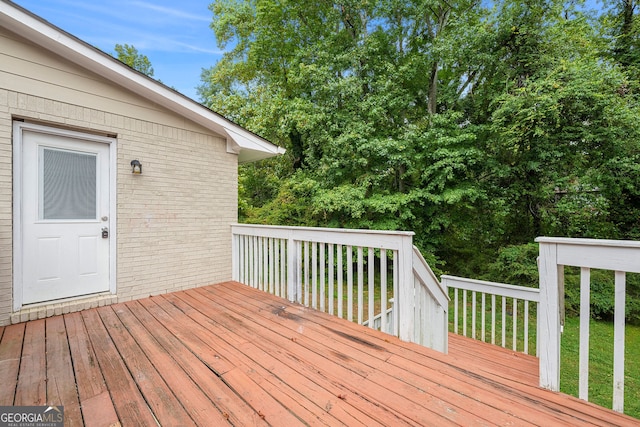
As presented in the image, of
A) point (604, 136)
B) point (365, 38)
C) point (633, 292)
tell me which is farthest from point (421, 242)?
point (365, 38)

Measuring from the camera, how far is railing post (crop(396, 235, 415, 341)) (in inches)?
92.5

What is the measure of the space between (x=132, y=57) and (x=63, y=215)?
590 inches

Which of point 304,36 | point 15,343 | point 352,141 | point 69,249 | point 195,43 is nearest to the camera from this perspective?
→ point 15,343

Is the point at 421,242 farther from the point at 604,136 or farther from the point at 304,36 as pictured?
the point at 304,36

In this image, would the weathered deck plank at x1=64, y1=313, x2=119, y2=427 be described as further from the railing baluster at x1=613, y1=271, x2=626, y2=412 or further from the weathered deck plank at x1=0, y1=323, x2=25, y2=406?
the railing baluster at x1=613, y1=271, x2=626, y2=412

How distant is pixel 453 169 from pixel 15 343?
26.8ft

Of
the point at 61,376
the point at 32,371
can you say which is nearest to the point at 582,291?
the point at 61,376

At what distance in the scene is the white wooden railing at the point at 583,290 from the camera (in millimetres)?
1448

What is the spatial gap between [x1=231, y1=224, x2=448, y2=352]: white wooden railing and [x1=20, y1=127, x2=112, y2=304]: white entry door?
70.8 inches

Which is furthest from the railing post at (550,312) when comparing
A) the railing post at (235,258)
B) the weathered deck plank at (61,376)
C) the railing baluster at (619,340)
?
the railing post at (235,258)

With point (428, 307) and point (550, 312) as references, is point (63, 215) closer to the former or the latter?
point (428, 307)

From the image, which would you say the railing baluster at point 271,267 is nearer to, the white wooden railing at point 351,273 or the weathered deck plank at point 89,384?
the white wooden railing at point 351,273

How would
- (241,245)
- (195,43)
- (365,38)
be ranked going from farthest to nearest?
(195,43)
(365,38)
(241,245)

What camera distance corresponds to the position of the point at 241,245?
444cm
